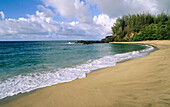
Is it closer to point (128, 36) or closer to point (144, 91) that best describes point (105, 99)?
point (144, 91)

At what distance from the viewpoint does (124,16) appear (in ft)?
210

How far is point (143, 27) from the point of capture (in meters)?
53.4

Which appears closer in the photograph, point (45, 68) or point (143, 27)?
point (45, 68)

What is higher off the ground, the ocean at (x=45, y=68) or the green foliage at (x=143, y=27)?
the green foliage at (x=143, y=27)

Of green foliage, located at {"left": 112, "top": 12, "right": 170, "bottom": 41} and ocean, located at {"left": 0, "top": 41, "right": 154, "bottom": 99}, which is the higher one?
green foliage, located at {"left": 112, "top": 12, "right": 170, "bottom": 41}

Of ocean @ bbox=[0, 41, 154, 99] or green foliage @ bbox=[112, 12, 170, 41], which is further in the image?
green foliage @ bbox=[112, 12, 170, 41]

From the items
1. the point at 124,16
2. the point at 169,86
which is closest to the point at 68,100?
the point at 169,86

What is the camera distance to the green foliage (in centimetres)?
3966

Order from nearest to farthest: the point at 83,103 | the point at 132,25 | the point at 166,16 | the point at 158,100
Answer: the point at 158,100
the point at 83,103
the point at 166,16
the point at 132,25

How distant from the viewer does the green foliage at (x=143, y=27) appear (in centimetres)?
3966

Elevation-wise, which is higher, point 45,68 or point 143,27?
point 143,27

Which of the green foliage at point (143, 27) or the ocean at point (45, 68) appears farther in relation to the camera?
the green foliage at point (143, 27)

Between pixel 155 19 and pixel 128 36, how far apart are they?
16422 millimetres

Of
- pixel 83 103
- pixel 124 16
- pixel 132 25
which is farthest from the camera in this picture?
pixel 124 16
